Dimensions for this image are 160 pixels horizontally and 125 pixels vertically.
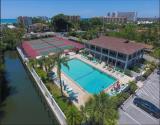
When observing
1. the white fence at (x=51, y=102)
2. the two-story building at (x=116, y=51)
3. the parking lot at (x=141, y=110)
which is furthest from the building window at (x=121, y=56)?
the white fence at (x=51, y=102)

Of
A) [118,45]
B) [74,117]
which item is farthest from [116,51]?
[74,117]

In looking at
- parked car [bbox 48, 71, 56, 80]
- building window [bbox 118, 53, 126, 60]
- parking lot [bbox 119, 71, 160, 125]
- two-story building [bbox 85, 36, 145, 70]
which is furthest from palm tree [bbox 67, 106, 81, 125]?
building window [bbox 118, 53, 126, 60]

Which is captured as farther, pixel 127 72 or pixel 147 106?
pixel 127 72

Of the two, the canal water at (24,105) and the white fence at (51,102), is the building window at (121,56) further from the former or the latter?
the canal water at (24,105)

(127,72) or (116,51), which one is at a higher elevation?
(116,51)

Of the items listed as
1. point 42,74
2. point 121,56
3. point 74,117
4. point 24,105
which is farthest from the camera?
point 121,56

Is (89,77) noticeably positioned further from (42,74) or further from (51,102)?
(51,102)

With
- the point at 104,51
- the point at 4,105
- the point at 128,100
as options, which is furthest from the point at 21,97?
the point at 104,51

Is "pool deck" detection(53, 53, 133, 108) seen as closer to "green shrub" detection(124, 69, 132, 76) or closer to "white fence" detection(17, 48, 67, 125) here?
"green shrub" detection(124, 69, 132, 76)
